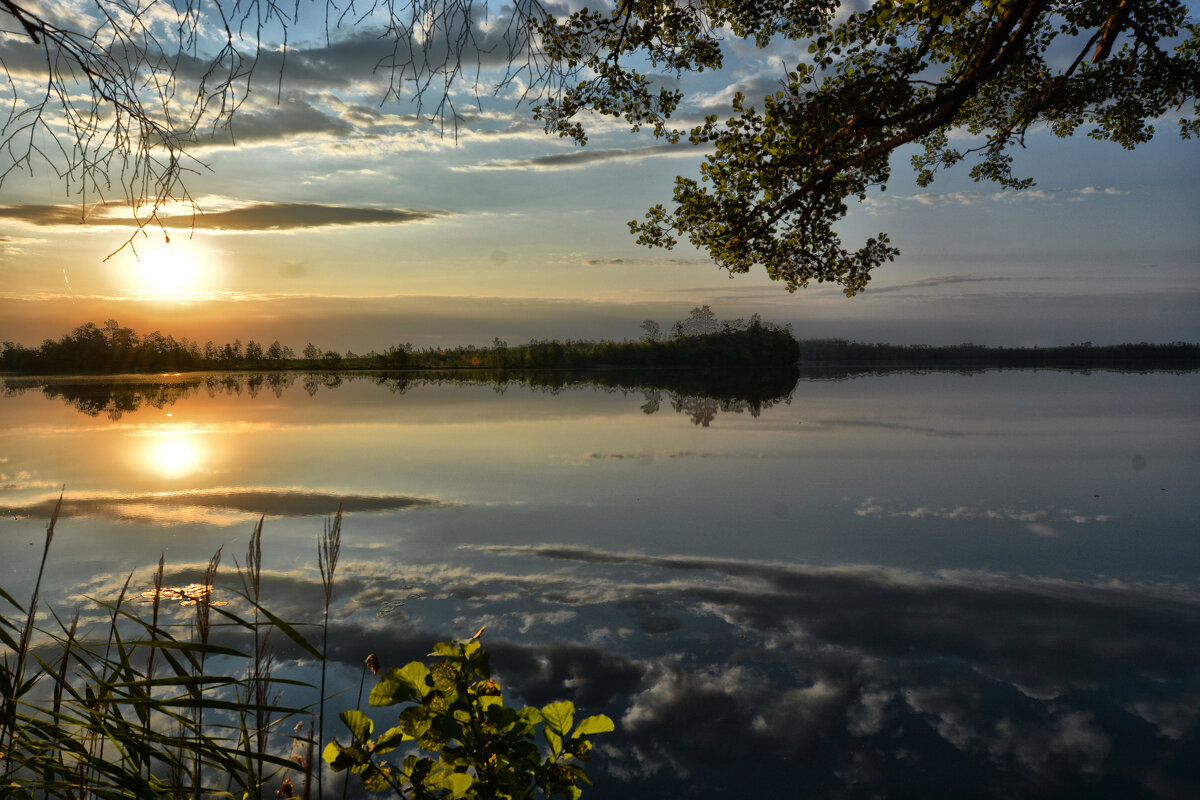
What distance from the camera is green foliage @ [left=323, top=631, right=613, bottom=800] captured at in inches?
96.7

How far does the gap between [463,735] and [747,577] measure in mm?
6060

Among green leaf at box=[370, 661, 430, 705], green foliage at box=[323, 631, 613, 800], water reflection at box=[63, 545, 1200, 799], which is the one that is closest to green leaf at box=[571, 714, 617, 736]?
green foliage at box=[323, 631, 613, 800]

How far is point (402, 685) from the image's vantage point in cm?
252

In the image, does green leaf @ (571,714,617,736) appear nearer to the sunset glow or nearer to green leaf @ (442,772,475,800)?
green leaf @ (442,772,475,800)

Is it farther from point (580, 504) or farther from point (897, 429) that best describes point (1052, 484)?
point (580, 504)

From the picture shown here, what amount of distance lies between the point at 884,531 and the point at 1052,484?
5.67 meters

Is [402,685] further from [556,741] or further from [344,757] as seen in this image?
[556,741]

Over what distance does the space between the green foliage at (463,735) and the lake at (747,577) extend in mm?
2032

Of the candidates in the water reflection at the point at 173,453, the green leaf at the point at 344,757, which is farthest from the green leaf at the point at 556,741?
the water reflection at the point at 173,453

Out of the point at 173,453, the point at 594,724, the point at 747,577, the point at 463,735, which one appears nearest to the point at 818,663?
the point at 747,577

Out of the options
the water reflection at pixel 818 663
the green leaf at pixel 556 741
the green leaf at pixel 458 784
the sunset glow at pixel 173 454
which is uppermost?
the green leaf at pixel 556 741

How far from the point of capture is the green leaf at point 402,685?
8.14 feet

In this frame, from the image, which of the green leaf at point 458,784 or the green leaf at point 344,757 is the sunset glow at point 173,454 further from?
the green leaf at point 458,784

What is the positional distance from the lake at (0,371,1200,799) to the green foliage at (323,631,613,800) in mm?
2032
